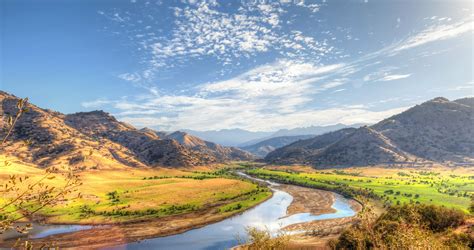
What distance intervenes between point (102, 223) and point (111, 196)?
40332 mm

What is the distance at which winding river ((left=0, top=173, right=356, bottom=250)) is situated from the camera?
74938 mm

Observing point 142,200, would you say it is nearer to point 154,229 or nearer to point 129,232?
point 154,229

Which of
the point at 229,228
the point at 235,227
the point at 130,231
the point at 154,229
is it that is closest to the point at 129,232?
the point at 130,231

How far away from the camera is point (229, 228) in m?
88.7

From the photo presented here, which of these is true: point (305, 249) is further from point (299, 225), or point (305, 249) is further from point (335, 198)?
point (335, 198)

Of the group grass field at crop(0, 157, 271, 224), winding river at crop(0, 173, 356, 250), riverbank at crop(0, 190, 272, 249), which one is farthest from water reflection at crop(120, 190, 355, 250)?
grass field at crop(0, 157, 271, 224)

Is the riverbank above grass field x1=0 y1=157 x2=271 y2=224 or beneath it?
beneath

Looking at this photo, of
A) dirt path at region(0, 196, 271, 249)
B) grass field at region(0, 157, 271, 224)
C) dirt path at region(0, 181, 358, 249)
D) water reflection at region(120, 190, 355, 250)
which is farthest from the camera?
grass field at region(0, 157, 271, 224)

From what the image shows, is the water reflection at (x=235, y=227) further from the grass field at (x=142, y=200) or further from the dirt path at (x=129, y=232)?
the grass field at (x=142, y=200)

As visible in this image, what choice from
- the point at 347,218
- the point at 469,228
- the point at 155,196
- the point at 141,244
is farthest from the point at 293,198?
the point at 469,228

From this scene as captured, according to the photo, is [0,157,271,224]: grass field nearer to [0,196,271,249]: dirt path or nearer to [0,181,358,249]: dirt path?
[0,181,358,249]: dirt path

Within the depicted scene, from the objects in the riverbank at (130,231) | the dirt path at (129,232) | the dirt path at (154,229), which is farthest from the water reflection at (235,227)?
the dirt path at (129,232)

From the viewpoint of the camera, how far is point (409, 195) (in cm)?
11750

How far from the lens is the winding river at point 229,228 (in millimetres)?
74938
